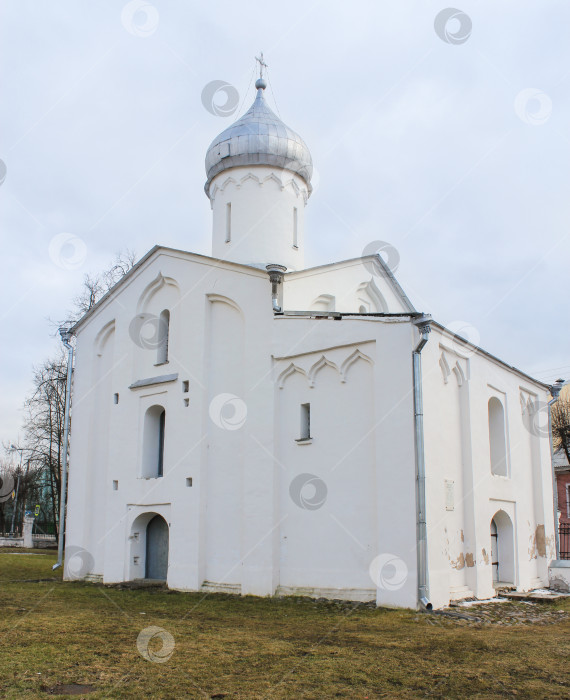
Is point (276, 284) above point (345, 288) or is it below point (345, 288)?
below

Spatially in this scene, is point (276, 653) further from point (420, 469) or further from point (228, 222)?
point (228, 222)

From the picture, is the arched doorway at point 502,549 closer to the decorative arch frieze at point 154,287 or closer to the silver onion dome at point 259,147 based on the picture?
the decorative arch frieze at point 154,287

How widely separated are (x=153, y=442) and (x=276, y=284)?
5338 millimetres

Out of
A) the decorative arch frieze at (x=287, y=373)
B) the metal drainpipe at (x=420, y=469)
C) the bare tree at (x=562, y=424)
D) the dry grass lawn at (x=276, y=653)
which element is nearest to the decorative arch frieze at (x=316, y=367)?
the decorative arch frieze at (x=287, y=373)

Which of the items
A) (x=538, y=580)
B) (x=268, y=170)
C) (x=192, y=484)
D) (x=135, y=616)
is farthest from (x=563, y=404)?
(x=135, y=616)

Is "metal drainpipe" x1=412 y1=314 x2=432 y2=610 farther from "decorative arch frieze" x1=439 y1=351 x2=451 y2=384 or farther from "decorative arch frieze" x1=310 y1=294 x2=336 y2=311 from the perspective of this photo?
"decorative arch frieze" x1=310 y1=294 x2=336 y2=311

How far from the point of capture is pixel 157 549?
52.1ft

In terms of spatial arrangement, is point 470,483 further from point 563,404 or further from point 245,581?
point 563,404

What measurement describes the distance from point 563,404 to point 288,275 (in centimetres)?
2671

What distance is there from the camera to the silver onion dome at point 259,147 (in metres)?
17.8

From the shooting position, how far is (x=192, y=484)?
14.7 m

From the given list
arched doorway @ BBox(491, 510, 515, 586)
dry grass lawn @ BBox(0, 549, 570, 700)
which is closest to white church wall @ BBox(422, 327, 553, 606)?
arched doorway @ BBox(491, 510, 515, 586)

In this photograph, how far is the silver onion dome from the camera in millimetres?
17750

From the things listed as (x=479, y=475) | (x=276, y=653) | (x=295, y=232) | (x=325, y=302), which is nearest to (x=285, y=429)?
(x=325, y=302)
